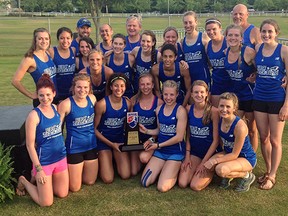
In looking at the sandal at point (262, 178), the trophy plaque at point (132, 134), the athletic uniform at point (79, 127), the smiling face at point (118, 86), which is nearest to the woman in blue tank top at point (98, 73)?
the smiling face at point (118, 86)

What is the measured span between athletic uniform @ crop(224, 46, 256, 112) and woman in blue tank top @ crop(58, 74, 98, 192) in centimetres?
179

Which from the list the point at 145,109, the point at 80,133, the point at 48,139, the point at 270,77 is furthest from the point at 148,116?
the point at 270,77

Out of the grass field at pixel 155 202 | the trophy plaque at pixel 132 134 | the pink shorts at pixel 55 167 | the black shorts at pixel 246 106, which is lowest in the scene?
the grass field at pixel 155 202

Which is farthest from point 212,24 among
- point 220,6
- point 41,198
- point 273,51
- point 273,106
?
point 220,6

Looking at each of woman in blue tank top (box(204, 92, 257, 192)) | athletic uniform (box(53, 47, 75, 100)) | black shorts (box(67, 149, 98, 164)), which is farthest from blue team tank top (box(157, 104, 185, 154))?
athletic uniform (box(53, 47, 75, 100))

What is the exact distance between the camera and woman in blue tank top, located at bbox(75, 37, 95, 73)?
544 cm

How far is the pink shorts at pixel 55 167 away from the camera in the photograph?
413 cm

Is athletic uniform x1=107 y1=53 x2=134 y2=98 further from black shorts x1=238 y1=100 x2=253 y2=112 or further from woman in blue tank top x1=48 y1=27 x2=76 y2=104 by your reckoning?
black shorts x1=238 y1=100 x2=253 y2=112

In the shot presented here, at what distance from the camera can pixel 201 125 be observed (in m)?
4.53

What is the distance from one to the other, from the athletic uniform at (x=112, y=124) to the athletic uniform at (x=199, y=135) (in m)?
0.88

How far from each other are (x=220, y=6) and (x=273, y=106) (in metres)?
72.6

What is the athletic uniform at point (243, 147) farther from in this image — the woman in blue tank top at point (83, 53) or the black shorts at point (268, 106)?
the woman in blue tank top at point (83, 53)

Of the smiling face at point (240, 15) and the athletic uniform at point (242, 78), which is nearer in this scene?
the athletic uniform at point (242, 78)

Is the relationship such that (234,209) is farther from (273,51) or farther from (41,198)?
(41,198)
